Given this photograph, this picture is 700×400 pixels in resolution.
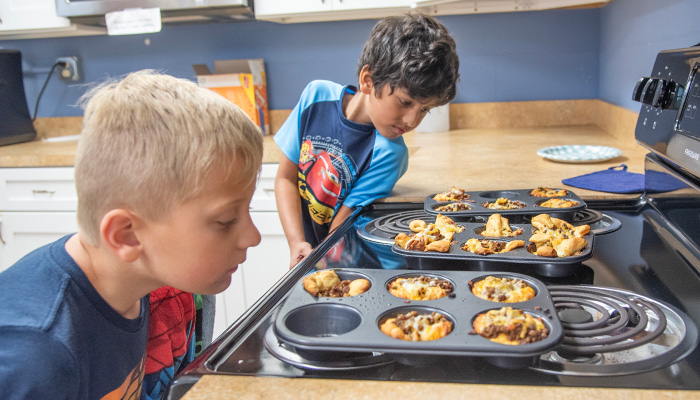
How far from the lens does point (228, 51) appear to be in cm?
252

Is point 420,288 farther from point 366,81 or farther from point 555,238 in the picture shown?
point 366,81

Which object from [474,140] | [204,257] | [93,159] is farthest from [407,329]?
[474,140]

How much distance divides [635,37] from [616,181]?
74 centimetres

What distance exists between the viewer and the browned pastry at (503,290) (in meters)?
0.60

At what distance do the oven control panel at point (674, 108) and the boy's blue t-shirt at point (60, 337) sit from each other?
2.71 feet

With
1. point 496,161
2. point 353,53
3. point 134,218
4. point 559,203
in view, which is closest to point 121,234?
point 134,218

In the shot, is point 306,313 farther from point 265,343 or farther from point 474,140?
point 474,140

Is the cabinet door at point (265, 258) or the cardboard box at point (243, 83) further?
the cardboard box at point (243, 83)

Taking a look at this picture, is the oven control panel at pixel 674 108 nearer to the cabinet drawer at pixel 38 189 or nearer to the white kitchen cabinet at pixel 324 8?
the white kitchen cabinet at pixel 324 8

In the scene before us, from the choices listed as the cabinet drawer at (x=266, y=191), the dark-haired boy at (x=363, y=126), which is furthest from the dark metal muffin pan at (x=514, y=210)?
the cabinet drawer at (x=266, y=191)

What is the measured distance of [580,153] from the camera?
5.33 feet

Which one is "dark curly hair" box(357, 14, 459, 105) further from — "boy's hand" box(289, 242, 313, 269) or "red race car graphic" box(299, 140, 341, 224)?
"boy's hand" box(289, 242, 313, 269)

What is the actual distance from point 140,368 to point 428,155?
122 cm

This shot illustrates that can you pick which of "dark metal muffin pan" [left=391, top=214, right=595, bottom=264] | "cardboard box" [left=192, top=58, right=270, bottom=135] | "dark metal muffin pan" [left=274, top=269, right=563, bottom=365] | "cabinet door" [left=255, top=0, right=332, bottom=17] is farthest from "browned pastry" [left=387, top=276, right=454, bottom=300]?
"cardboard box" [left=192, top=58, right=270, bottom=135]
